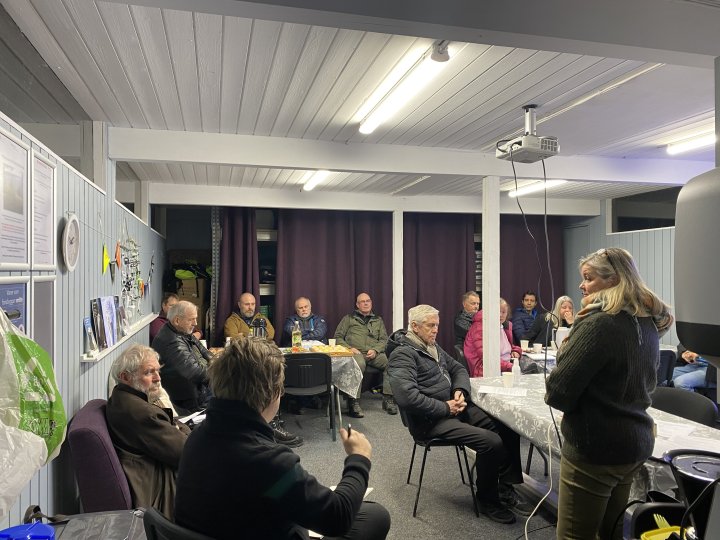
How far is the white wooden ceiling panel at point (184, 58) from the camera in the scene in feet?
5.68

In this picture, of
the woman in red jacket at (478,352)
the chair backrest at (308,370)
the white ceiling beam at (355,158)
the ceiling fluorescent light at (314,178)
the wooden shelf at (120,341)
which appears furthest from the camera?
the ceiling fluorescent light at (314,178)

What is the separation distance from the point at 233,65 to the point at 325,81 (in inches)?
17.4

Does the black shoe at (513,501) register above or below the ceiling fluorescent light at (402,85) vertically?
below

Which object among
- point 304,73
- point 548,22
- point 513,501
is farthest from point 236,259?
point 548,22

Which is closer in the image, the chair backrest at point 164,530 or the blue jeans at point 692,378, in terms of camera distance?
the chair backrest at point 164,530

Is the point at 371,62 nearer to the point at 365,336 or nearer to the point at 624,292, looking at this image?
the point at 624,292

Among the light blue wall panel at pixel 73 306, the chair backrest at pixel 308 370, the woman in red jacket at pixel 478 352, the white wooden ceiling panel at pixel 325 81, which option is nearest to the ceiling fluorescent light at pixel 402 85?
the white wooden ceiling panel at pixel 325 81

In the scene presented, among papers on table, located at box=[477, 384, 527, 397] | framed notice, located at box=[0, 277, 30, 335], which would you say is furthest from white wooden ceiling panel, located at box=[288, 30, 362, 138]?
papers on table, located at box=[477, 384, 527, 397]

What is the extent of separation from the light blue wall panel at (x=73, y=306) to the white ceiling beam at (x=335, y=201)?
2179mm

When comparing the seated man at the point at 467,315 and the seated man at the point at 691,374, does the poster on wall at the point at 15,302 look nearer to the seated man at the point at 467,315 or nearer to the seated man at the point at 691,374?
the seated man at the point at 467,315

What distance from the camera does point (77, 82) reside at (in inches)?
89.9

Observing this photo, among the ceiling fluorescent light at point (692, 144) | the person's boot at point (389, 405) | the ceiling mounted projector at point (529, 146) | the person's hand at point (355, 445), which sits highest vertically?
the ceiling fluorescent light at point (692, 144)

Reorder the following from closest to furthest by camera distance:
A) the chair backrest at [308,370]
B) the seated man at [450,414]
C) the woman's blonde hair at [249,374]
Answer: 1. the woman's blonde hair at [249,374]
2. the seated man at [450,414]
3. the chair backrest at [308,370]

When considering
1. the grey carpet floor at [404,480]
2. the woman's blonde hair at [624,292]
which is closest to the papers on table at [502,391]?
the grey carpet floor at [404,480]
